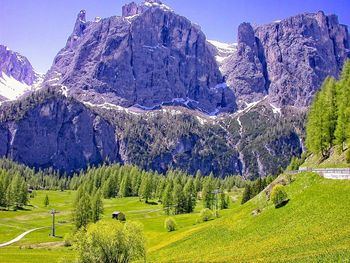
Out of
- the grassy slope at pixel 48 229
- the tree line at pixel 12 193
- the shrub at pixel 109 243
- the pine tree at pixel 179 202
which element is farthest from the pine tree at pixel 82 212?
the shrub at pixel 109 243

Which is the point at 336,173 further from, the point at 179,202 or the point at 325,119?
the point at 179,202

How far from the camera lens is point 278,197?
69.4 metres

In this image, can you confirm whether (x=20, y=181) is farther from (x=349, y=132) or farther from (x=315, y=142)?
(x=349, y=132)

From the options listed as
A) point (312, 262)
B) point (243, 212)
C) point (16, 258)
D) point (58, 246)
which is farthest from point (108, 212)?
point (312, 262)

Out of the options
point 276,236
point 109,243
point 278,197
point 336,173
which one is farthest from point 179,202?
point 276,236

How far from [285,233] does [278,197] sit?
43.1 feet

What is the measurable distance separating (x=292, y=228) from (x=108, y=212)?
4707 inches

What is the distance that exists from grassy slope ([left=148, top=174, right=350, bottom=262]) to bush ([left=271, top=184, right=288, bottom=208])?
1264 mm

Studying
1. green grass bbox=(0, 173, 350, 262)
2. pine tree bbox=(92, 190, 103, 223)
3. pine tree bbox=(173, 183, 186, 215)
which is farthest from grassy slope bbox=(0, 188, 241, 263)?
pine tree bbox=(92, 190, 103, 223)

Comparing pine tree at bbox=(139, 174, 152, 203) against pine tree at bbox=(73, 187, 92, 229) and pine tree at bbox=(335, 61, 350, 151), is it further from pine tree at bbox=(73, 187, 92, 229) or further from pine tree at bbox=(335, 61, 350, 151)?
pine tree at bbox=(335, 61, 350, 151)

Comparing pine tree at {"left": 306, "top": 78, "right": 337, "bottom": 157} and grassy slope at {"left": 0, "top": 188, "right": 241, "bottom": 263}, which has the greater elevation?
pine tree at {"left": 306, "top": 78, "right": 337, "bottom": 157}

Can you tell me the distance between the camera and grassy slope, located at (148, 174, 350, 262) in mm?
Answer: 46281

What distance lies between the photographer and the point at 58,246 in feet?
359

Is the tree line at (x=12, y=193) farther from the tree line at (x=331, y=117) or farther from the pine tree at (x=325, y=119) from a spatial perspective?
the pine tree at (x=325, y=119)
